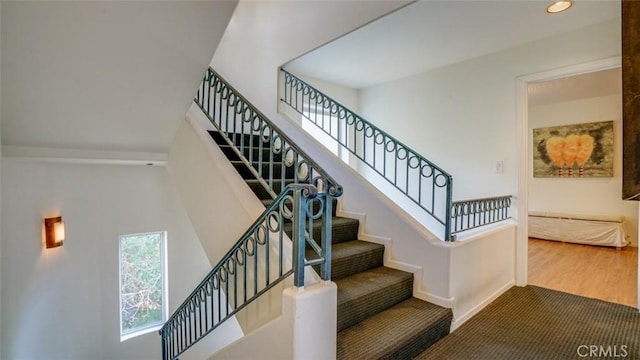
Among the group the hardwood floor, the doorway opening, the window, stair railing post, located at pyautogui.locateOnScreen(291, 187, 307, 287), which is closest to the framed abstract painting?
the doorway opening

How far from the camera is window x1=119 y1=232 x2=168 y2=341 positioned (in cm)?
409

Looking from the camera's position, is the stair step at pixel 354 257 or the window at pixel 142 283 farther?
the window at pixel 142 283

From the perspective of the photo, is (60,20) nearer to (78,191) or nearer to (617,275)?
(78,191)

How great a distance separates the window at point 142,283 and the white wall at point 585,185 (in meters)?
5.83

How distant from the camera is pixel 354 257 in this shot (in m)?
2.42

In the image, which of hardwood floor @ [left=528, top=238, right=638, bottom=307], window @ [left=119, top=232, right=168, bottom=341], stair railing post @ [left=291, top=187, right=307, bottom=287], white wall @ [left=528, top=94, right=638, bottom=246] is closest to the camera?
stair railing post @ [left=291, top=187, right=307, bottom=287]

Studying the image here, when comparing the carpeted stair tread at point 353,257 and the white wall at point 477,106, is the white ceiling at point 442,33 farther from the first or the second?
the carpeted stair tread at point 353,257

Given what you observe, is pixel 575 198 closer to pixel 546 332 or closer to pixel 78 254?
pixel 546 332

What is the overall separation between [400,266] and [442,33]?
221cm

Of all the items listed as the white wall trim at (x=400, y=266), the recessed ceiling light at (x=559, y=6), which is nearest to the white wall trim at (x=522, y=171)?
the recessed ceiling light at (x=559, y=6)

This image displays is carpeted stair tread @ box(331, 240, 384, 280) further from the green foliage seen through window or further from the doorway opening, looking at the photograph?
the green foliage seen through window

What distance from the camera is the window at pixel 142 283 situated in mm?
4094

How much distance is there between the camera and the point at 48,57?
166 cm

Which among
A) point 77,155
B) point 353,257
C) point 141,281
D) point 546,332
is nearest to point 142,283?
point 141,281
